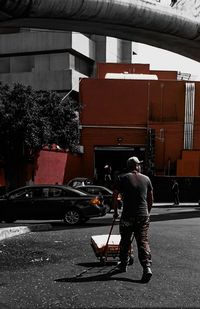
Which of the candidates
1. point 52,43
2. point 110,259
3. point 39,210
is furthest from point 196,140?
point 110,259

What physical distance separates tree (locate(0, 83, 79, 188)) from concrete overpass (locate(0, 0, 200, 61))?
30.8 feet

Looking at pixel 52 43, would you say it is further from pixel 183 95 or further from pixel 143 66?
pixel 183 95

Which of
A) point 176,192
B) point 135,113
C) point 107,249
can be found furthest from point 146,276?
point 135,113

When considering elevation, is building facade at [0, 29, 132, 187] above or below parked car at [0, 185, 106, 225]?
above

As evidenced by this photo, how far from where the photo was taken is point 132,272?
8.18m

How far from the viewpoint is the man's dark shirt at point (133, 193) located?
7.87 m

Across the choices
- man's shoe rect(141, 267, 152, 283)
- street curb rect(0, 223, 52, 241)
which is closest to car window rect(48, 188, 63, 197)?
street curb rect(0, 223, 52, 241)

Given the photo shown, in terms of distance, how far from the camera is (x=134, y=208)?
786 cm

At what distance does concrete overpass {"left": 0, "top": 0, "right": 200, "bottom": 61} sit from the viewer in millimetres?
16367

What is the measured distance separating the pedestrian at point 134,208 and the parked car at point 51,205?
959cm

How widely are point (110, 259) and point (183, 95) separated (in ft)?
119

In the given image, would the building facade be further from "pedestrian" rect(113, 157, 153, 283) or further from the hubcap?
"pedestrian" rect(113, 157, 153, 283)

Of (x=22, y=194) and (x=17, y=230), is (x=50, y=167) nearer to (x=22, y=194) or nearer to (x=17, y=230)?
(x=22, y=194)

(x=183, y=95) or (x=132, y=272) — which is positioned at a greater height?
(x=183, y=95)
